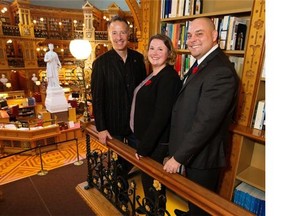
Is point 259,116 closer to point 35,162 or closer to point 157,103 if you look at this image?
point 157,103

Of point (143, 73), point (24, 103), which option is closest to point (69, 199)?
point (143, 73)

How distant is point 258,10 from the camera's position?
1.74 meters

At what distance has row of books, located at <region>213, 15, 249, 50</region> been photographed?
2.00 metres

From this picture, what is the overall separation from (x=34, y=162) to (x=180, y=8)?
564cm

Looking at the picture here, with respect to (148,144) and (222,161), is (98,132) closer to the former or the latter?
(148,144)

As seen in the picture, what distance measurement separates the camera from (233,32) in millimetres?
2018

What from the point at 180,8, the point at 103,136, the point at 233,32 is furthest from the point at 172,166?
the point at 180,8

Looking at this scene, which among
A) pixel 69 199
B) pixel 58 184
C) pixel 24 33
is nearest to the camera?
pixel 69 199

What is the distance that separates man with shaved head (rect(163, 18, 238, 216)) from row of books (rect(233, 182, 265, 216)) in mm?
669

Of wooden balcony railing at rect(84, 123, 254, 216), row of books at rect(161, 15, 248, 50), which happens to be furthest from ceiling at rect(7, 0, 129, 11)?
wooden balcony railing at rect(84, 123, 254, 216)

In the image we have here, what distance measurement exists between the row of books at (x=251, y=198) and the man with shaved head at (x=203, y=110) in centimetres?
67

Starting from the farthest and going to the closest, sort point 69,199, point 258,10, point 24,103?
1. point 24,103
2. point 69,199
3. point 258,10

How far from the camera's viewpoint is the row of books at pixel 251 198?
1.96 m
